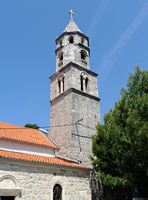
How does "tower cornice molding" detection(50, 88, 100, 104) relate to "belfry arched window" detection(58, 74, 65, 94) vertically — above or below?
below

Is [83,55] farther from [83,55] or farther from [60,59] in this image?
[60,59]

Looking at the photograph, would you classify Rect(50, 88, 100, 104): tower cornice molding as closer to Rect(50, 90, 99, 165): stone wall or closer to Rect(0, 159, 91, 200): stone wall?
Rect(50, 90, 99, 165): stone wall

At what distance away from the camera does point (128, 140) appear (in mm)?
11875

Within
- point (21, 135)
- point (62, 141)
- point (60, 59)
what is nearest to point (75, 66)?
point (60, 59)

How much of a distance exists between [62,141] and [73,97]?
351cm

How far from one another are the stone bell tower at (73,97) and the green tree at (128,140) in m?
2.17

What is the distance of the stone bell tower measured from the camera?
58.3ft

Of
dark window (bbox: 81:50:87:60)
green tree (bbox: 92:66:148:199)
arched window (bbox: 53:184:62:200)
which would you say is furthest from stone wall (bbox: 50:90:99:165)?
dark window (bbox: 81:50:87:60)

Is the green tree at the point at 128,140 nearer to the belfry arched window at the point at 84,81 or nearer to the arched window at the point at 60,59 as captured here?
the belfry arched window at the point at 84,81

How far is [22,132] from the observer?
1688 centimetres

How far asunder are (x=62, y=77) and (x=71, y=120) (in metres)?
4.44

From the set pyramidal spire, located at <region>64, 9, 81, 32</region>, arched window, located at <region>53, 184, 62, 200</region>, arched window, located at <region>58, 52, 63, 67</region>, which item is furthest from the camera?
pyramidal spire, located at <region>64, 9, 81, 32</region>

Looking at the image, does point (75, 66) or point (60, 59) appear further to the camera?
point (60, 59)

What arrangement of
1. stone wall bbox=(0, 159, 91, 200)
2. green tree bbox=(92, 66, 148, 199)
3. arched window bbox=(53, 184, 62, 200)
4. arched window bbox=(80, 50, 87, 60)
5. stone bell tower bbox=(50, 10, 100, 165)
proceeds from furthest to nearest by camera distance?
arched window bbox=(80, 50, 87, 60) < stone bell tower bbox=(50, 10, 100, 165) < arched window bbox=(53, 184, 62, 200) < stone wall bbox=(0, 159, 91, 200) < green tree bbox=(92, 66, 148, 199)
